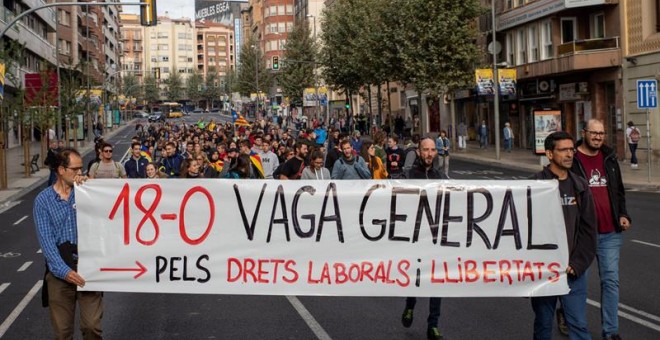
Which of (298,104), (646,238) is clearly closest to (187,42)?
(298,104)

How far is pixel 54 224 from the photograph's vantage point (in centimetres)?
625

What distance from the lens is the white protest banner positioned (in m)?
6.95

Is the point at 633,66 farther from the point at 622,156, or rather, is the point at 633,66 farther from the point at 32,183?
the point at 32,183

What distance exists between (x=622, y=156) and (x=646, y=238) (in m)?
22.6

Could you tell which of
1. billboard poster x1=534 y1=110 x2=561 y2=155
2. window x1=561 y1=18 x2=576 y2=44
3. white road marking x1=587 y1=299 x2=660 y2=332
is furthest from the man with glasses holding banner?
window x1=561 y1=18 x2=576 y2=44

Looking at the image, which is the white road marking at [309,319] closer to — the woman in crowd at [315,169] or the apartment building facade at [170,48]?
the woman in crowd at [315,169]

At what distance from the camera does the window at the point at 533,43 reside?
4419 centimetres

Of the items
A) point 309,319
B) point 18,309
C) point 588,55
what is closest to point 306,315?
point 309,319

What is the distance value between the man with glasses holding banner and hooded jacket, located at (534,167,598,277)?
3.54 metres

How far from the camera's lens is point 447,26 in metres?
43.9

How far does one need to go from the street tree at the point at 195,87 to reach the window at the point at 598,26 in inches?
5193

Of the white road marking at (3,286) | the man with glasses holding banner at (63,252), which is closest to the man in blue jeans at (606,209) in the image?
the man with glasses holding banner at (63,252)

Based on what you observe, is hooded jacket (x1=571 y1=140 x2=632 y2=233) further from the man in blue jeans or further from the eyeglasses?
the eyeglasses

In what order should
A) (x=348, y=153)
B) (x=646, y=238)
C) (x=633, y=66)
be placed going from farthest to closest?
(x=633, y=66), (x=646, y=238), (x=348, y=153)
